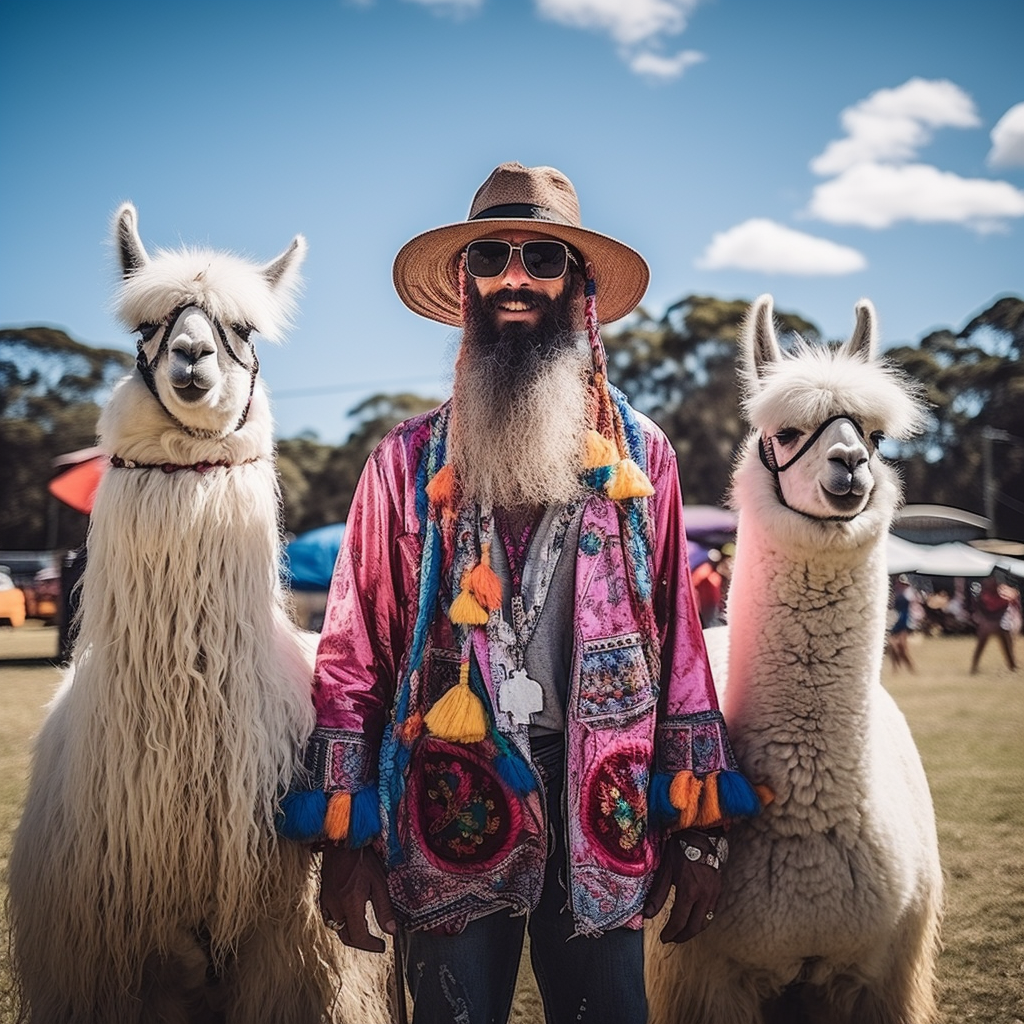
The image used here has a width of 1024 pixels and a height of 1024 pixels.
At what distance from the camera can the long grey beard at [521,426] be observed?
210cm

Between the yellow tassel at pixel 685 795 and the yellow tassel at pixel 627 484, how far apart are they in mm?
569

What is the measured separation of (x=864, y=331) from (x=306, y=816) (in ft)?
6.05

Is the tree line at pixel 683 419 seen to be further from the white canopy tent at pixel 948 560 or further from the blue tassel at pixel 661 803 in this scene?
the blue tassel at pixel 661 803

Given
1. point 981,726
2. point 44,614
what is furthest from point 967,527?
point 44,614

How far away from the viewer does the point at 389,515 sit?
2.14m

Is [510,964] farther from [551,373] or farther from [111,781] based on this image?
[551,373]

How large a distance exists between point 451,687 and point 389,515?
15.4 inches

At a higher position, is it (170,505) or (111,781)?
(170,505)

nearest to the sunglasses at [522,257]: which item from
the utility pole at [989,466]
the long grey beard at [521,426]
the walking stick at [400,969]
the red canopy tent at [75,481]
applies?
the long grey beard at [521,426]

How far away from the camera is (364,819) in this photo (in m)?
1.93

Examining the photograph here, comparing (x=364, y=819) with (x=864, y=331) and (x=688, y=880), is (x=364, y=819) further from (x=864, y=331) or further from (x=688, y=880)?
(x=864, y=331)

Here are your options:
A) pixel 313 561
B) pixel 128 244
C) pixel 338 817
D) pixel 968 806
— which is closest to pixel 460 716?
pixel 338 817

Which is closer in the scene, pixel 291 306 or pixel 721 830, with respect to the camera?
pixel 721 830

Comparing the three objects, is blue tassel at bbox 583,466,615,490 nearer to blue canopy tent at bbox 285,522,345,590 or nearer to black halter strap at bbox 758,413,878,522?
black halter strap at bbox 758,413,878,522
